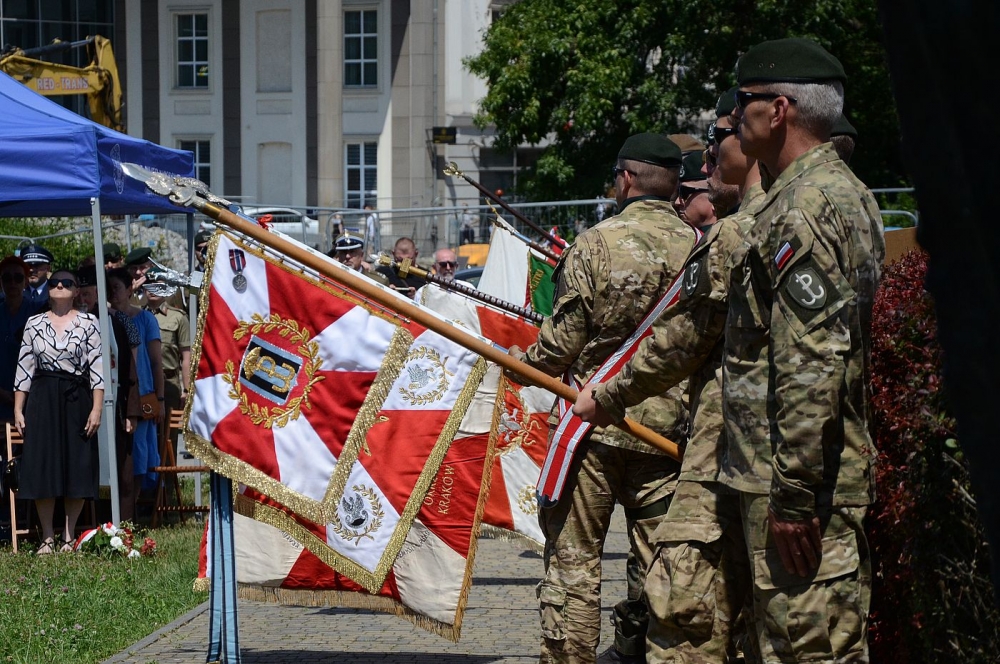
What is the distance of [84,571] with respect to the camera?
8180 millimetres

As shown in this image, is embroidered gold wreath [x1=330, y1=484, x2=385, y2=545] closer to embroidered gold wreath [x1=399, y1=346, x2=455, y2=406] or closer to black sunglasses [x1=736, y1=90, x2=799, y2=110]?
embroidered gold wreath [x1=399, y1=346, x2=455, y2=406]

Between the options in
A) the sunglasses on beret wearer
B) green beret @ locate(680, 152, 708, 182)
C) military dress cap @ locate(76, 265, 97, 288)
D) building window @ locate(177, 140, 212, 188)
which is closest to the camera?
green beret @ locate(680, 152, 708, 182)

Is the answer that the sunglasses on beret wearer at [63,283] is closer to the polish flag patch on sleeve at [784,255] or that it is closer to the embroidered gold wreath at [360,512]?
the embroidered gold wreath at [360,512]

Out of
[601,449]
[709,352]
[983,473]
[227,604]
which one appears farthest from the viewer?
[227,604]

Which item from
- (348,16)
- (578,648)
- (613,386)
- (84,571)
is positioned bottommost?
(84,571)

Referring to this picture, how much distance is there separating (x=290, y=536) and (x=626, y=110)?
762 inches

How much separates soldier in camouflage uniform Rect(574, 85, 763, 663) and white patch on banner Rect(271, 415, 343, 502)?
1.42 metres

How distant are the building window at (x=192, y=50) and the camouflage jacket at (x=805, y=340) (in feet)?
141

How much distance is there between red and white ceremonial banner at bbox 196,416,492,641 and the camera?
17.6ft

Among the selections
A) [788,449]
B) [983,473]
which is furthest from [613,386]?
[983,473]

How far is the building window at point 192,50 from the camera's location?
44.3 m

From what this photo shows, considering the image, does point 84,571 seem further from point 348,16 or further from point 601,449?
point 348,16

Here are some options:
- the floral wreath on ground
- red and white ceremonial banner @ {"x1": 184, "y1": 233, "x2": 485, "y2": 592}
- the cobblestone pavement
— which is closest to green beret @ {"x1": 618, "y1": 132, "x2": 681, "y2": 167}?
red and white ceremonial banner @ {"x1": 184, "y1": 233, "x2": 485, "y2": 592}

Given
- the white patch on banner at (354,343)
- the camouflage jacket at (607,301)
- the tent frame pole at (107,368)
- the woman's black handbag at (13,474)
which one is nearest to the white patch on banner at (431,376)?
the white patch on banner at (354,343)
